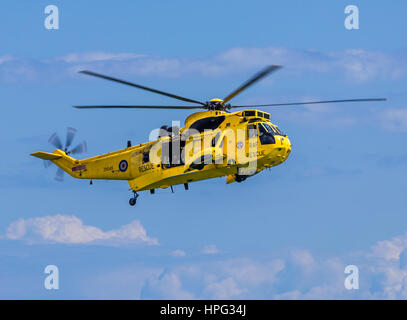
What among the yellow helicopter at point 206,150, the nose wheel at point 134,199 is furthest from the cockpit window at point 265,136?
the nose wheel at point 134,199

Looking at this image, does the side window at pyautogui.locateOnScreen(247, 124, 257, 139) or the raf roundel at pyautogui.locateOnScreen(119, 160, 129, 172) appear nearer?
the side window at pyautogui.locateOnScreen(247, 124, 257, 139)

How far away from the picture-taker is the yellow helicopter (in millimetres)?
52719

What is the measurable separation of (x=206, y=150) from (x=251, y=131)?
3.31 m

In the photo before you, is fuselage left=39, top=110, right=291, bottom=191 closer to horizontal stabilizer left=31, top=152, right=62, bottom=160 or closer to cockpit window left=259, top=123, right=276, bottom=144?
cockpit window left=259, top=123, right=276, bottom=144

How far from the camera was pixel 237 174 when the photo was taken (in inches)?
2136

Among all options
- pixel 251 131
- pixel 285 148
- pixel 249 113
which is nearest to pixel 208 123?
pixel 249 113

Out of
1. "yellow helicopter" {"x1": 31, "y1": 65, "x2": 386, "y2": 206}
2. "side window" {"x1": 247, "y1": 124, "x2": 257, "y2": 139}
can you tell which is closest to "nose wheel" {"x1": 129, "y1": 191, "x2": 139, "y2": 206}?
"yellow helicopter" {"x1": 31, "y1": 65, "x2": 386, "y2": 206}

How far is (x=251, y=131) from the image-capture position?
5303cm

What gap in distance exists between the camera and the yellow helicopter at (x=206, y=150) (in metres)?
52.7

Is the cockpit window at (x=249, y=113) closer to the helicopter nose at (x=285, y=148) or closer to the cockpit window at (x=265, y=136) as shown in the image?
the cockpit window at (x=265, y=136)
